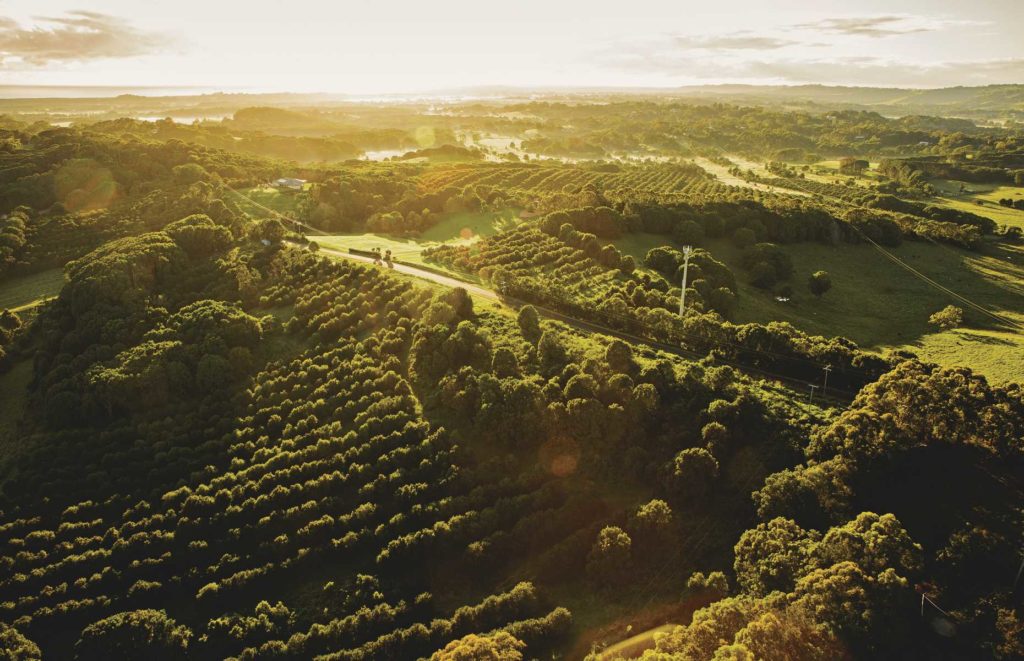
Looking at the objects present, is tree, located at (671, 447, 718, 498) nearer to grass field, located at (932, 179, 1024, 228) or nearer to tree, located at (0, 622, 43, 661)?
tree, located at (0, 622, 43, 661)

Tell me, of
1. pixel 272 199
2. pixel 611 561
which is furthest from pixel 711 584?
pixel 272 199

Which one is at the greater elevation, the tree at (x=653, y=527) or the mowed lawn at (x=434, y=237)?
the mowed lawn at (x=434, y=237)

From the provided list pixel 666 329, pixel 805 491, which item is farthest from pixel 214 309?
pixel 805 491

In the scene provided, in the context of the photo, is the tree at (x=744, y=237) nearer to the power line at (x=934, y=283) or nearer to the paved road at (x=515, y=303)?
the power line at (x=934, y=283)

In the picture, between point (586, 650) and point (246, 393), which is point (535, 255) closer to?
point (246, 393)

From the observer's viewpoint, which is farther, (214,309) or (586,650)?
(214,309)

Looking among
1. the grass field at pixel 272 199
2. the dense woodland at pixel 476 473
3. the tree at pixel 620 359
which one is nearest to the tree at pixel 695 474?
the dense woodland at pixel 476 473
